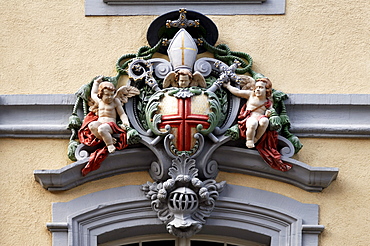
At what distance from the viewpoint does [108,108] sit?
10664 mm

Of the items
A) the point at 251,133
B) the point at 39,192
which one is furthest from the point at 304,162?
the point at 39,192

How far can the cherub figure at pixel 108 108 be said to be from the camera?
1055 centimetres

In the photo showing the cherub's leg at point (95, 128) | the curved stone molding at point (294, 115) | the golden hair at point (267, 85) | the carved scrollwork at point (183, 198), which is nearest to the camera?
the carved scrollwork at point (183, 198)

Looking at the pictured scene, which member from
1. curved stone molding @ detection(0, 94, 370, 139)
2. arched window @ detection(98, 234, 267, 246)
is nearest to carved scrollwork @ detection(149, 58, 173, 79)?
curved stone molding @ detection(0, 94, 370, 139)

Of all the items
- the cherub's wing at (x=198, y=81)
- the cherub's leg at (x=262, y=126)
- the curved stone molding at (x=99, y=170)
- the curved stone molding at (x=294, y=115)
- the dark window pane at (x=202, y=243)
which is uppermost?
the cherub's wing at (x=198, y=81)

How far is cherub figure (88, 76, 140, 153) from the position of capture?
34.6 feet

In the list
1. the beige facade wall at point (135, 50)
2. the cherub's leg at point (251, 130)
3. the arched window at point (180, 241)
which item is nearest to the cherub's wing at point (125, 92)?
the beige facade wall at point (135, 50)

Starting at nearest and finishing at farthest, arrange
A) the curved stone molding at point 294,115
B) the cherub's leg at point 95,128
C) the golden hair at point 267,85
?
the cherub's leg at point 95,128, the golden hair at point 267,85, the curved stone molding at point 294,115

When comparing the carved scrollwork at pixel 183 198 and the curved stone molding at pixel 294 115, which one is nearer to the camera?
the carved scrollwork at pixel 183 198

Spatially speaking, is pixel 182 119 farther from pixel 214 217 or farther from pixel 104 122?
pixel 214 217

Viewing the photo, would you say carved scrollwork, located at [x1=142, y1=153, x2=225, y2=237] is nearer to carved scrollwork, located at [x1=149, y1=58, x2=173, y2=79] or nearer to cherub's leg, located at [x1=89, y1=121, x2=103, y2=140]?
cherub's leg, located at [x1=89, y1=121, x2=103, y2=140]

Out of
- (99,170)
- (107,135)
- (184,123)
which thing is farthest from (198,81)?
(99,170)

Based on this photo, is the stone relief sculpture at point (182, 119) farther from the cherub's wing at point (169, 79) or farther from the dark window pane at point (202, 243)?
the dark window pane at point (202, 243)

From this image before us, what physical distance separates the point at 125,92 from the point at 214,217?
1365mm
